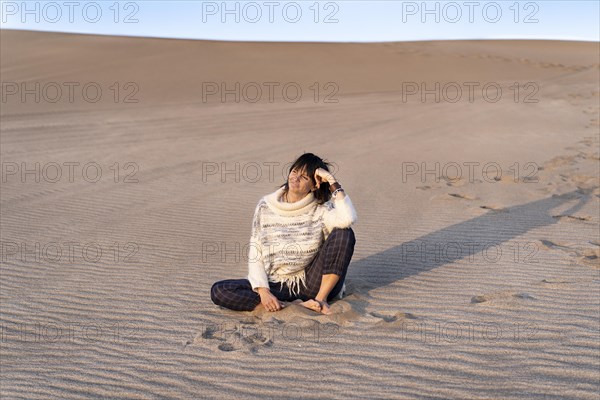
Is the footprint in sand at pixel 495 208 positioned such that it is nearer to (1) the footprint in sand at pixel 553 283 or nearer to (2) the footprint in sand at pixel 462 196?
(2) the footprint in sand at pixel 462 196

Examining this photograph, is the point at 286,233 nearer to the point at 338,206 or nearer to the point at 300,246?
the point at 300,246

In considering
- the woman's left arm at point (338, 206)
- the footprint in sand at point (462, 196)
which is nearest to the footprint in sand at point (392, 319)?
the woman's left arm at point (338, 206)

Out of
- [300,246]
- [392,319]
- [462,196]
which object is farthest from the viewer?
[462,196]

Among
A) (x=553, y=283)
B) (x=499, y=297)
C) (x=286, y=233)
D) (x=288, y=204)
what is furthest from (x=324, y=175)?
(x=553, y=283)

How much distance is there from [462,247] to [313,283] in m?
2.44

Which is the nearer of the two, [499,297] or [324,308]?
[324,308]

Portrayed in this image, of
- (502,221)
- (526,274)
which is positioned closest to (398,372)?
(526,274)

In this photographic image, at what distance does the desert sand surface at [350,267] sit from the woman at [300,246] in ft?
0.50

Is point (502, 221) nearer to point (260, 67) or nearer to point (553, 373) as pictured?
point (553, 373)

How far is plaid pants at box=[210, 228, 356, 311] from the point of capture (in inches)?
189

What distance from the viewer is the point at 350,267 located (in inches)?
248

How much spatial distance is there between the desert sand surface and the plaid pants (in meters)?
0.12

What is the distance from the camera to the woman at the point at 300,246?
4.78 m

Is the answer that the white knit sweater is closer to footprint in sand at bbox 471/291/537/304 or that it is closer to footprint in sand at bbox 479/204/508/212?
footprint in sand at bbox 471/291/537/304
